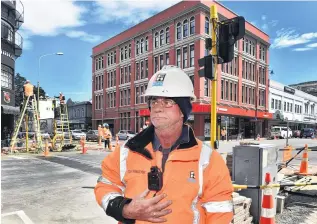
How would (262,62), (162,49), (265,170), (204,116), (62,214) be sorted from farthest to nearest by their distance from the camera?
(262,62), (162,49), (204,116), (62,214), (265,170)

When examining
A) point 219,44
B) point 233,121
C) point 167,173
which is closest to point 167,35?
point 233,121

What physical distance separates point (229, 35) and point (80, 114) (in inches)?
2467

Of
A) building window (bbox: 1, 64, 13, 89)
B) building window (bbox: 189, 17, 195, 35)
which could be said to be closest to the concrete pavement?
building window (bbox: 1, 64, 13, 89)

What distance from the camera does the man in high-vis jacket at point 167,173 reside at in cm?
201

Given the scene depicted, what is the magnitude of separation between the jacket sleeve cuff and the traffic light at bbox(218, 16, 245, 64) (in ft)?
15.9

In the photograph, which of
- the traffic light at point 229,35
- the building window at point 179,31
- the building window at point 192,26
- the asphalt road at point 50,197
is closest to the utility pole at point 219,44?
the traffic light at point 229,35

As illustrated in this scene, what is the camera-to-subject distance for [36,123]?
20.5 meters

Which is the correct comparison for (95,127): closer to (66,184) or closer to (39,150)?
(39,150)

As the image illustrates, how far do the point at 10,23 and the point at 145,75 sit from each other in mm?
20266

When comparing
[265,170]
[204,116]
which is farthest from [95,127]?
[265,170]

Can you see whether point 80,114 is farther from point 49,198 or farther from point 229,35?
point 229,35

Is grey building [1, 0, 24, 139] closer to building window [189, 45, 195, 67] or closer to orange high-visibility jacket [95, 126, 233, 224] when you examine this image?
building window [189, 45, 195, 67]

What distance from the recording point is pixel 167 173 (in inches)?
81.0

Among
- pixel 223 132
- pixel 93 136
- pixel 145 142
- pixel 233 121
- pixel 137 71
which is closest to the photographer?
pixel 145 142
